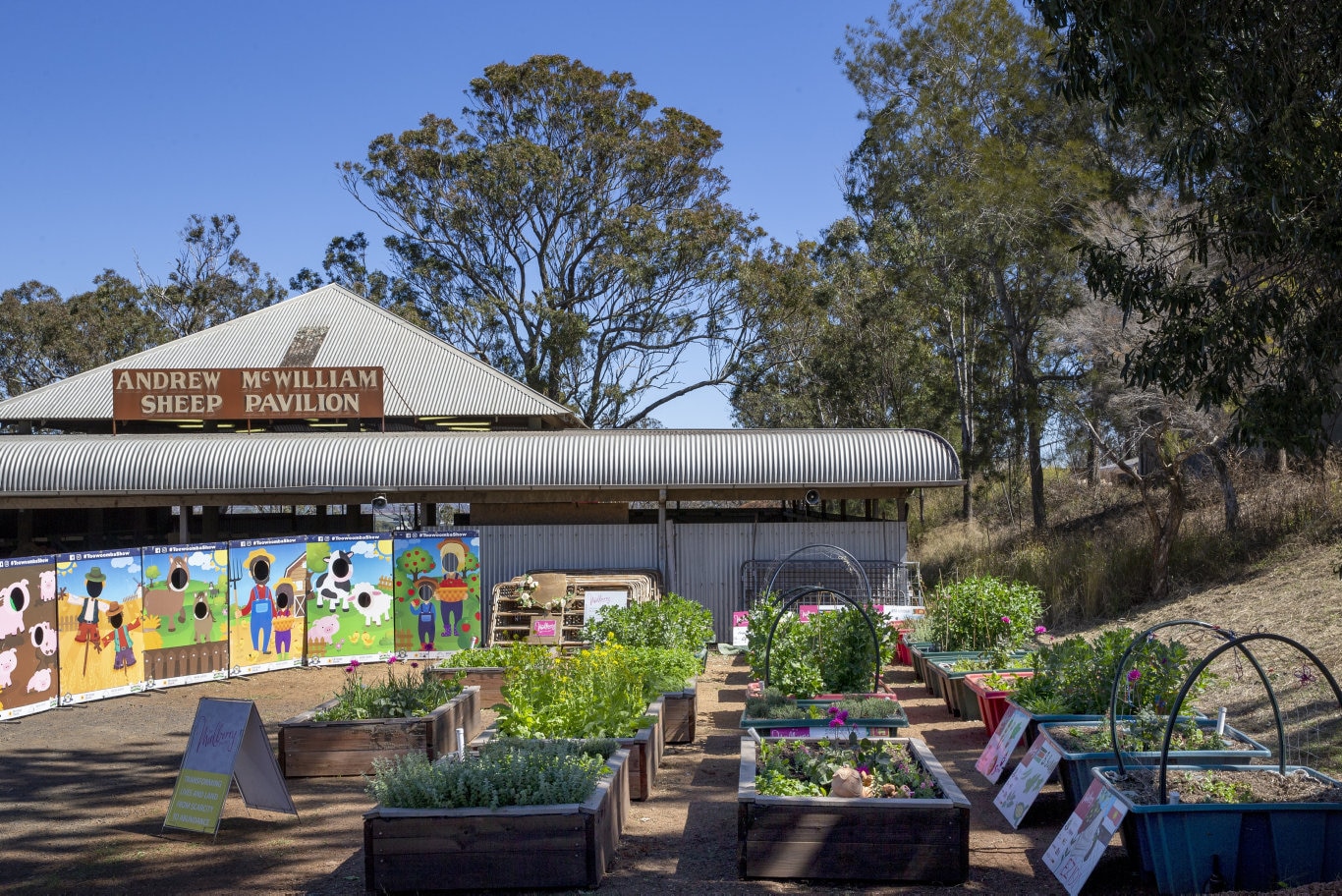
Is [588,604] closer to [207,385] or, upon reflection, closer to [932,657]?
[932,657]

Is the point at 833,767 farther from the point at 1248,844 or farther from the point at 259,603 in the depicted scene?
the point at 259,603

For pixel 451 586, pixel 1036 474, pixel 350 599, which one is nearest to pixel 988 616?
pixel 451 586

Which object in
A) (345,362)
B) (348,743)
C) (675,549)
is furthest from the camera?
(345,362)

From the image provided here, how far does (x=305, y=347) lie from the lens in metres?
24.0

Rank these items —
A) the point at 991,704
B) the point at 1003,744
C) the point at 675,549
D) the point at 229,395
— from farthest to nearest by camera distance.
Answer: the point at 229,395 → the point at 675,549 → the point at 991,704 → the point at 1003,744

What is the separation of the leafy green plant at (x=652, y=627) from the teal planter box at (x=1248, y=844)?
22.2 feet

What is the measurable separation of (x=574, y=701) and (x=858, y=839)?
2467mm

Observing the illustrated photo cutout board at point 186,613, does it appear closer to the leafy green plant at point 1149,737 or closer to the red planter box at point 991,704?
the red planter box at point 991,704

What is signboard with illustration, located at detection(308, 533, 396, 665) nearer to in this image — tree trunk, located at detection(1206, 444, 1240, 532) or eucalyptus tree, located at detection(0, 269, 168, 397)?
tree trunk, located at detection(1206, 444, 1240, 532)

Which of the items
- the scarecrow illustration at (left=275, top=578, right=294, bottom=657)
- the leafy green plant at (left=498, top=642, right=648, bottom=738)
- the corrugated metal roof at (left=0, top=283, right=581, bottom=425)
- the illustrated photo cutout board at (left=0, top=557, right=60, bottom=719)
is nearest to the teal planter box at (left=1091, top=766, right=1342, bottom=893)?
the leafy green plant at (left=498, top=642, right=648, bottom=738)

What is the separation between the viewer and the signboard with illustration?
15.0 m

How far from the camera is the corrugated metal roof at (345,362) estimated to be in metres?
21.5

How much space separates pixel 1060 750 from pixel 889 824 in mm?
1419

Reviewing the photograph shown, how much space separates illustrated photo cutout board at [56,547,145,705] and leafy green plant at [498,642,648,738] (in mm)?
6733
